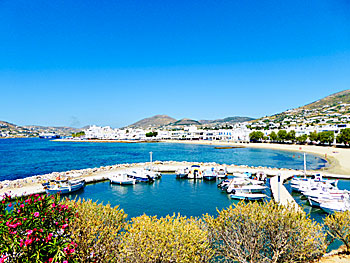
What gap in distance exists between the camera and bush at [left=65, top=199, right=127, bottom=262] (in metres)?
6.95

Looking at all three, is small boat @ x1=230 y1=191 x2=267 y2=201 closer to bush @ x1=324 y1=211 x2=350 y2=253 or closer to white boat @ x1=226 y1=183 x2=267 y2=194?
white boat @ x1=226 y1=183 x2=267 y2=194

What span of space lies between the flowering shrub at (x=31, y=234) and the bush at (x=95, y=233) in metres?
1.01

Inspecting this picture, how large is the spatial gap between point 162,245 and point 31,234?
3.38 meters

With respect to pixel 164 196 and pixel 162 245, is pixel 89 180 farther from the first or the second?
pixel 162 245

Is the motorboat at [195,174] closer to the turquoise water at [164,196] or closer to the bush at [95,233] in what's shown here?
the turquoise water at [164,196]

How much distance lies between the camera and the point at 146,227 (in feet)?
22.4

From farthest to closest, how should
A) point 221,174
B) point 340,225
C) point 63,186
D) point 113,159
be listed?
point 113,159, point 221,174, point 63,186, point 340,225

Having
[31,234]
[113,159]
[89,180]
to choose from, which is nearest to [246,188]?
[89,180]

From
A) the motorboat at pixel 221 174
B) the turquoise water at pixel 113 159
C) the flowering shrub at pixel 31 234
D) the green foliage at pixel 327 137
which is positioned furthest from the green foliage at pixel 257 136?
the flowering shrub at pixel 31 234

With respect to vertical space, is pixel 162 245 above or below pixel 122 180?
above

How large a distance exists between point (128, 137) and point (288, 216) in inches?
7122

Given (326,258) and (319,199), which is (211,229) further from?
(319,199)

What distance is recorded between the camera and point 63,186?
25.6 metres

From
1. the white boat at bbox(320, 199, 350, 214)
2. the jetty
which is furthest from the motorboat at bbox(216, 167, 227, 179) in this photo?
the white boat at bbox(320, 199, 350, 214)
